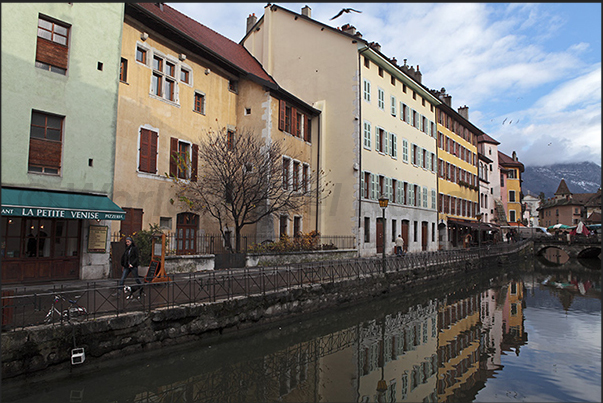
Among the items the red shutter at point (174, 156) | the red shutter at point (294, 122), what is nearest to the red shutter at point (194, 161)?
the red shutter at point (174, 156)

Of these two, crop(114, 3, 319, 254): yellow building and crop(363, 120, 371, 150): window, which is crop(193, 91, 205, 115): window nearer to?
crop(114, 3, 319, 254): yellow building

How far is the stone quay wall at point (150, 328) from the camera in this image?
7328mm

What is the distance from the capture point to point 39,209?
36.4ft

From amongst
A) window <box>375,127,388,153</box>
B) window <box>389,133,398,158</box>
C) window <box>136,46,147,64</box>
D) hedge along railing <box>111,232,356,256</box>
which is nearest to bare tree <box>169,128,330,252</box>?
hedge along railing <box>111,232,356,256</box>

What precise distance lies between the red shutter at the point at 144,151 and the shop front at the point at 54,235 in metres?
2.72

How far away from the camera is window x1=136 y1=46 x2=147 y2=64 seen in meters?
16.2

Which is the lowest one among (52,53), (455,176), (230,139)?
(230,139)

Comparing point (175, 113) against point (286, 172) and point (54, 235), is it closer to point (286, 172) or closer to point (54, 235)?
point (286, 172)

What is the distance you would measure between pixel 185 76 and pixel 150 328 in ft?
42.6

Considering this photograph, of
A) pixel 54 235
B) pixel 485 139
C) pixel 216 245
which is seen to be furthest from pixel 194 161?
pixel 485 139

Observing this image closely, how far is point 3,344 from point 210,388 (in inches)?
150

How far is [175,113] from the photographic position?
17.7 m

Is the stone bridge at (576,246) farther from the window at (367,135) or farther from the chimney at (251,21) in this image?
the chimney at (251,21)

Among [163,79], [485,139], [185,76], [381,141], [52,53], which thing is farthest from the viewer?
[485,139]
